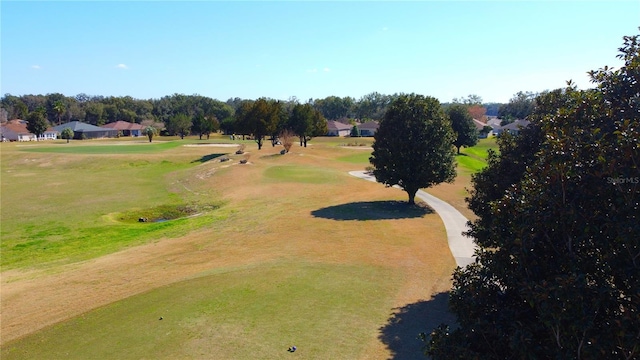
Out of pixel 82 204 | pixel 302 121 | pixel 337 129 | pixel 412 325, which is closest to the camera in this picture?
pixel 412 325

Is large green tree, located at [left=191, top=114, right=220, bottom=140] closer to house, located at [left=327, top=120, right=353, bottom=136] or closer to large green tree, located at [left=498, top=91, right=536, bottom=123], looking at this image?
house, located at [left=327, top=120, right=353, bottom=136]

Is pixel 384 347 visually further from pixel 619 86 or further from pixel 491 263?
pixel 619 86

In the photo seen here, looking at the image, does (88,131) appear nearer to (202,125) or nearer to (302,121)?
(202,125)

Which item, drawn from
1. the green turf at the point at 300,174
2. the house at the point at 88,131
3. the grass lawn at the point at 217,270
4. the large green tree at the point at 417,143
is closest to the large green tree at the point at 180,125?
→ the house at the point at 88,131

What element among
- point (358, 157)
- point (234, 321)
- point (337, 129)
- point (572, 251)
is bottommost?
point (234, 321)

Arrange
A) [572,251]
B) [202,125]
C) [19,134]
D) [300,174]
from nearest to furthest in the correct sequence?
[572,251] < [300,174] < [202,125] < [19,134]

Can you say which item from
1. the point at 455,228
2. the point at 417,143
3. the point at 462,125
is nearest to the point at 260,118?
the point at 462,125

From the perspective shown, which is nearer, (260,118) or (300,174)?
(300,174)

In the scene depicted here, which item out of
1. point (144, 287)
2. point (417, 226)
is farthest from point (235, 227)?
point (417, 226)
